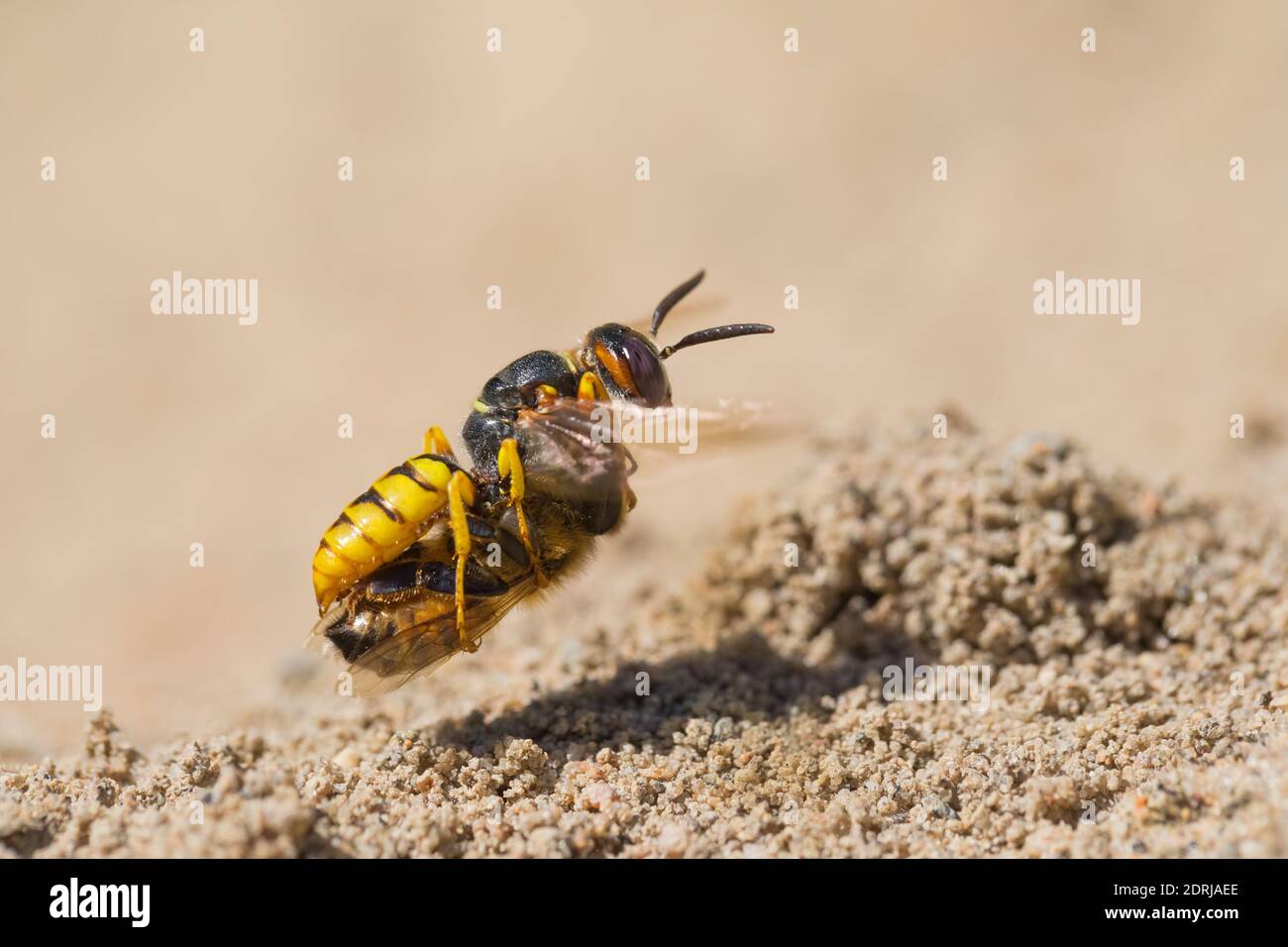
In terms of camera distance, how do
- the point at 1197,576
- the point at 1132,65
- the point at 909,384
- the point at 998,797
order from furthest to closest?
the point at 1132,65 < the point at 909,384 < the point at 1197,576 < the point at 998,797

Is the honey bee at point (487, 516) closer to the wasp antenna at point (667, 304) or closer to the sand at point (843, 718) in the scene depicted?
the wasp antenna at point (667, 304)

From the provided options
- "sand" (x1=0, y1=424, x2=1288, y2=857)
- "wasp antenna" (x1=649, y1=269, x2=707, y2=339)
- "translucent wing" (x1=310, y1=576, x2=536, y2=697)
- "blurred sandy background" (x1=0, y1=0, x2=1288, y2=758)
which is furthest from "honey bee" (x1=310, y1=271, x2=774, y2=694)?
"blurred sandy background" (x1=0, y1=0, x2=1288, y2=758)

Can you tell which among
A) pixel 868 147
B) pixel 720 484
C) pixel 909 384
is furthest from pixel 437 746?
pixel 868 147

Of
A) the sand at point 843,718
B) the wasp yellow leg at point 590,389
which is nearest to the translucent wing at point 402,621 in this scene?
the sand at point 843,718

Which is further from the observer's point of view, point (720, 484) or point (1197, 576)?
point (720, 484)
